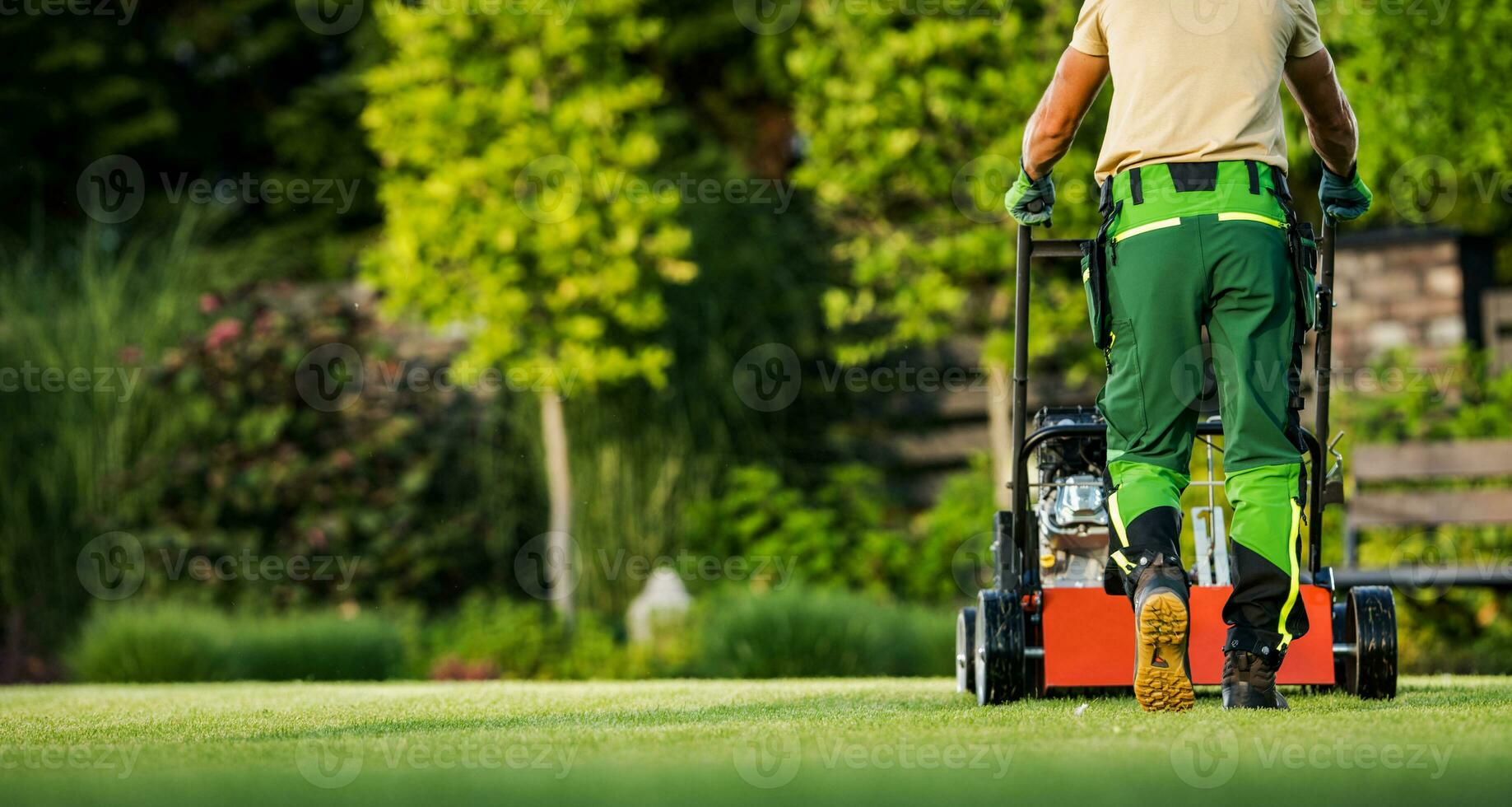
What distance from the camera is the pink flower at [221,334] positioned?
32.2 ft

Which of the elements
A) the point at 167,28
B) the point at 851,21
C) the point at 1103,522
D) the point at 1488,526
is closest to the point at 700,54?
the point at 167,28

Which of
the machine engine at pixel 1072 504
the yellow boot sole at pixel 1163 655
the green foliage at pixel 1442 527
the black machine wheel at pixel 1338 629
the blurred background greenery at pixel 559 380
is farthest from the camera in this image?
the blurred background greenery at pixel 559 380

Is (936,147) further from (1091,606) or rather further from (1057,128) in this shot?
(1091,606)

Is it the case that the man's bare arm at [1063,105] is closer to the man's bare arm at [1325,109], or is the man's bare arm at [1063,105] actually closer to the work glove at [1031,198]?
the work glove at [1031,198]

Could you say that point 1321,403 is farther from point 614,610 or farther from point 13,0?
point 13,0

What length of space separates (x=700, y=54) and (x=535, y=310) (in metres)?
5.54

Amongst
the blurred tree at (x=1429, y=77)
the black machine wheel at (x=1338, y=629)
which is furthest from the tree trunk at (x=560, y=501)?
the black machine wheel at (x=1338, y=629)

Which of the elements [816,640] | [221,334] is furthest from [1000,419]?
[221,334]

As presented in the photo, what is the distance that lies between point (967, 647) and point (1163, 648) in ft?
3.44

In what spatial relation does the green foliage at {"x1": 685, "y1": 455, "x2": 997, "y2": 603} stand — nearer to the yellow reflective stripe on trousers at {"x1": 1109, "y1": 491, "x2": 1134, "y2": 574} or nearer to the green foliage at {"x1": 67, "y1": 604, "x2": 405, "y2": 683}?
the green foliage at {"x1": 67, "y1": 604, "x2": 405, "y2": 683}

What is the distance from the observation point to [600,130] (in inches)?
372

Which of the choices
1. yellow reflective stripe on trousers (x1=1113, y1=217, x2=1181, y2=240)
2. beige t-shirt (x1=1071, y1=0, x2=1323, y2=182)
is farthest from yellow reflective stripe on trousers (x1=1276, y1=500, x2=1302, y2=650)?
beige t-shirt (x1=1071, y1=0, x2=1323, y2=182)

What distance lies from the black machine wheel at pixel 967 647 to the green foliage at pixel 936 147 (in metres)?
4.45

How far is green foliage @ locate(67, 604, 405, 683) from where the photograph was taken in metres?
7.75
